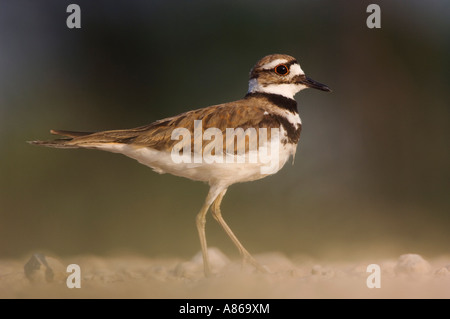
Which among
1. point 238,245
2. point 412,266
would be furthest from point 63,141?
point 412,266

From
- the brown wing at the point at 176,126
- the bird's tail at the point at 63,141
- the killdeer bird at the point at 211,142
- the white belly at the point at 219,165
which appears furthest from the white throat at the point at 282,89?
the bird's tail at the point at 63,141

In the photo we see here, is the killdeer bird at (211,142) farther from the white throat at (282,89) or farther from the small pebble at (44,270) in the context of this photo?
the small pebble at (44,270)

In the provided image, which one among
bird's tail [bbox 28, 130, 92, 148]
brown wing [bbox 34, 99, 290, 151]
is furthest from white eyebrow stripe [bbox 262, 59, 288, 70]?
bird's tail [bbox 28, 130, 92, 148]

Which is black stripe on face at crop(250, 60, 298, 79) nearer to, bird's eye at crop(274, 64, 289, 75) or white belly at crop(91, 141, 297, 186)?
bird's eye at crop(274, 64, 289, 75)

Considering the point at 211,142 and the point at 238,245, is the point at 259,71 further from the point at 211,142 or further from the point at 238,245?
the point at 238,245

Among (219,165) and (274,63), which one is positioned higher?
(274,63)
